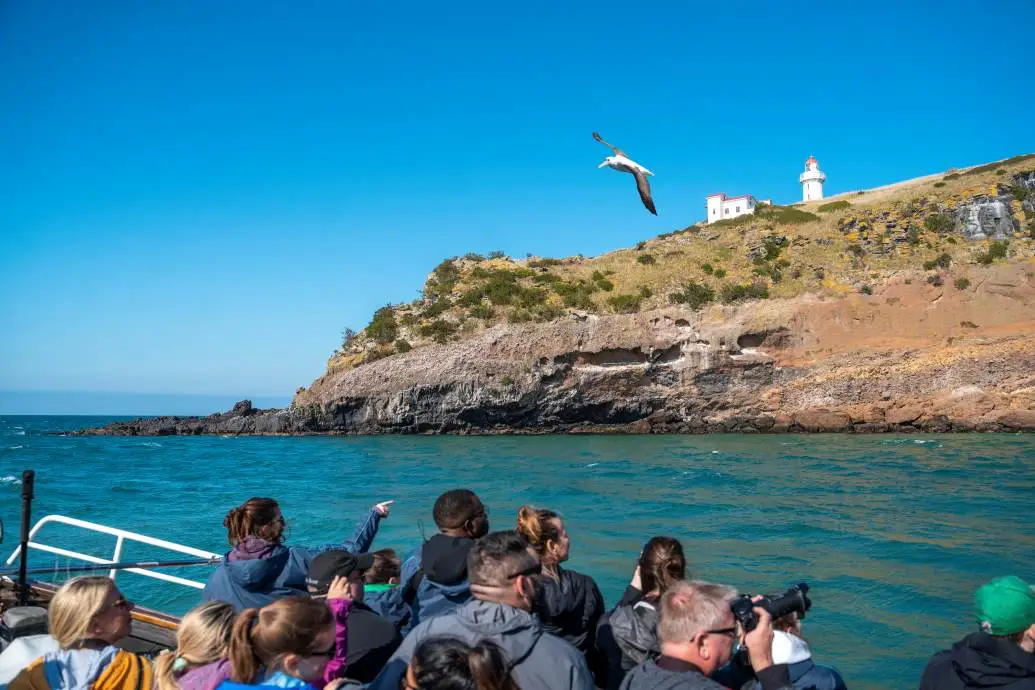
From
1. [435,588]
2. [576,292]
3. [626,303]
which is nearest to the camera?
[435,588]

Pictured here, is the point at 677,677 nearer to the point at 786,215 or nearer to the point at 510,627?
the point at 510,627

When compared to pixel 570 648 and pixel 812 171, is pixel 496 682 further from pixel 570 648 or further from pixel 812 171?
pixel 812 171

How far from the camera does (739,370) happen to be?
4156cm

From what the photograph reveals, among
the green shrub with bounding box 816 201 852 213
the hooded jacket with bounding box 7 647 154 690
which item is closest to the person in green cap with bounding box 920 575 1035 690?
the hooded jacket with bounding box 7 647 154 690

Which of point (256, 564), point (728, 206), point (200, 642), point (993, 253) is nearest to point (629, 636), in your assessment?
point (200, 642)

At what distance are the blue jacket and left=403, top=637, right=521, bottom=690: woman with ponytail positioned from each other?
95.0 inches

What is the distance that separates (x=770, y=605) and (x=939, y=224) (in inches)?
2061

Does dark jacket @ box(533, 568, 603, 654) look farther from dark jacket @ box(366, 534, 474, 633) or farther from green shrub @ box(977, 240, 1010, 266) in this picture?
green shrub @ box(977, 240, 1010, 266)

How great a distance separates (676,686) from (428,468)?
87.1 feet

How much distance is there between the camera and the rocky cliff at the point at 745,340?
38.1m

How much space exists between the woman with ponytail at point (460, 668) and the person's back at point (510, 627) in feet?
1.37

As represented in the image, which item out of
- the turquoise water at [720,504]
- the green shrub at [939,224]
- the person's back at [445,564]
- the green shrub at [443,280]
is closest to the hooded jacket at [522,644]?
the person's back at [445,564]

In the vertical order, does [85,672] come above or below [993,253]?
below

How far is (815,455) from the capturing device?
28.1 metres
